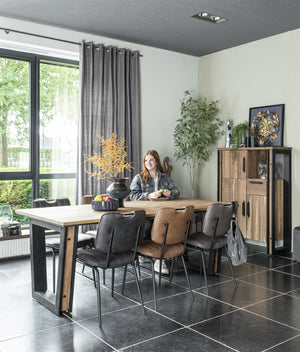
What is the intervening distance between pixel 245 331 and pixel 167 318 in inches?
24.2

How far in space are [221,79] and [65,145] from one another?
2.79 metres

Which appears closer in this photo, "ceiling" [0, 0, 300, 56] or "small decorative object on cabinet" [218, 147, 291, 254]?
"ceiling" [0, 0, 300, 56]

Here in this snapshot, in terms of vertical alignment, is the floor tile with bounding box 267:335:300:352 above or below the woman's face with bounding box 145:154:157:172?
below

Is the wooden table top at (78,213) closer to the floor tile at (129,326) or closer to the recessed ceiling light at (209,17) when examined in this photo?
the floor tile at (129,326)

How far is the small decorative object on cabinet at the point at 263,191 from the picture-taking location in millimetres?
5391

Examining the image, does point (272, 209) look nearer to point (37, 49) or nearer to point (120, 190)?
A: point (120, 190)

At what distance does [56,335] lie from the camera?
287cm

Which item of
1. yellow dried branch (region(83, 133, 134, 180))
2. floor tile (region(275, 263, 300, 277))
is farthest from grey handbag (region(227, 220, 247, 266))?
yellow dried branch (region(83, 133, 134, 180))

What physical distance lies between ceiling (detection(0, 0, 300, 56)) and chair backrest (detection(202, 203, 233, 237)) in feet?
7.79

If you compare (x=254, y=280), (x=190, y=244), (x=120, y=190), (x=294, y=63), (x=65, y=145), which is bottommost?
(x=254, y=280)

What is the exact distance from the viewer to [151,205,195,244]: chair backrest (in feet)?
11.2

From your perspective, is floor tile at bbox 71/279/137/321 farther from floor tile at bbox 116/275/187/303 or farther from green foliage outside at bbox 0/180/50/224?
green foliage outside at bbox 0/180/50/224

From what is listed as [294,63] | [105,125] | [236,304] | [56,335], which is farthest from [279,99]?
[56,335]

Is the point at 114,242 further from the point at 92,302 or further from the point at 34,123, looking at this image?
the point at 34,123
